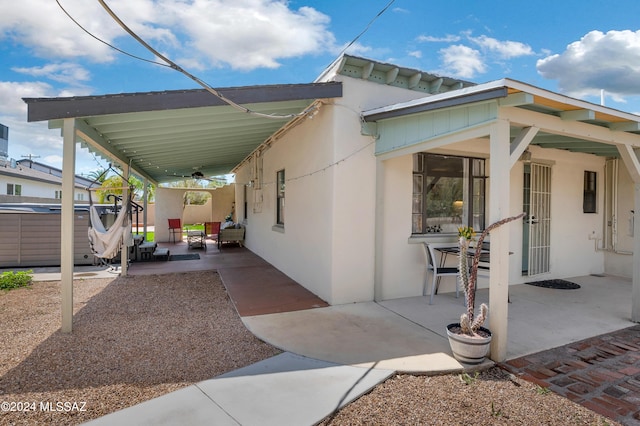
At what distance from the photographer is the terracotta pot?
10.4ft

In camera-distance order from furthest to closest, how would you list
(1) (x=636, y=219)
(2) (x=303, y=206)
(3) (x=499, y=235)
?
(2) (x=303, y=206) → (1) (x=636, y=219) → (3) (x=499, y=235)

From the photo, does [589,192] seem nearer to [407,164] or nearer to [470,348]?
[407,164]

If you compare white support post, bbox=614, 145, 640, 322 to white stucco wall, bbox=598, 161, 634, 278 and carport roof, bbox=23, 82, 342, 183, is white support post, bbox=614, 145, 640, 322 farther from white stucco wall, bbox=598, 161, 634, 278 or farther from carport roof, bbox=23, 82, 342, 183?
carport roof, bbox=23, 82, 342, 183

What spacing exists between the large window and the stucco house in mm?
22

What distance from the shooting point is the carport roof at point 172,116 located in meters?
4.03

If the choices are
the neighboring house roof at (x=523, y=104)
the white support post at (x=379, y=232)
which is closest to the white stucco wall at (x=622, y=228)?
the neighboring house roof at (x=523, y=104)

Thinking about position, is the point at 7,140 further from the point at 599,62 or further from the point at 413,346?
the point at 599,62

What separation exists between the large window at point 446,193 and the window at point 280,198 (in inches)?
137

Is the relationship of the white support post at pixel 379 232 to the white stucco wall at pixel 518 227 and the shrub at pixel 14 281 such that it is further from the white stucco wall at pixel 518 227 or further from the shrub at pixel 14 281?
the shrub at pixel 14 281

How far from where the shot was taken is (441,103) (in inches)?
150

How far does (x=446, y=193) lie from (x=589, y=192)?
4.21 metres

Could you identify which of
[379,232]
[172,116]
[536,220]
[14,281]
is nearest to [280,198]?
[379,232]

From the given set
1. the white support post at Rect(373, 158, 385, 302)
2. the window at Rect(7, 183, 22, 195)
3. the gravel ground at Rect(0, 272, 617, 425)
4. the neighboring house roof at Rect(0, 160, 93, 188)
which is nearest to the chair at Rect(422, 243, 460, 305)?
the white support post at Rect(373, 158, 385, 302)

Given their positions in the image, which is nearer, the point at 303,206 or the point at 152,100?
the point at 152,100
